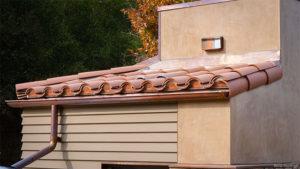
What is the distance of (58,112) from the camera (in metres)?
8.52

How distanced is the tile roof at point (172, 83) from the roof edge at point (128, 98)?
2.3 inches

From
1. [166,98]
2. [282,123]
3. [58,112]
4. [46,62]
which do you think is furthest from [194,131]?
[46,62]

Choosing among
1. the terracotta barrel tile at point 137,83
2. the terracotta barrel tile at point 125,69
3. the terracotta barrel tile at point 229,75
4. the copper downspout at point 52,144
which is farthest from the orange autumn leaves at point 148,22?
the terracotta barrel tile at point 229,75

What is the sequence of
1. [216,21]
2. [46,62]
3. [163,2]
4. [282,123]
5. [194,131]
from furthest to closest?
1. [46,62]
2. [163,2]
3. [216,21]
4. [282,123]
5. [194,131]

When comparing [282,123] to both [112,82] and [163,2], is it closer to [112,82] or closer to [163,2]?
[112,82]

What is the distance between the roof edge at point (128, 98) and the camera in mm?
6914

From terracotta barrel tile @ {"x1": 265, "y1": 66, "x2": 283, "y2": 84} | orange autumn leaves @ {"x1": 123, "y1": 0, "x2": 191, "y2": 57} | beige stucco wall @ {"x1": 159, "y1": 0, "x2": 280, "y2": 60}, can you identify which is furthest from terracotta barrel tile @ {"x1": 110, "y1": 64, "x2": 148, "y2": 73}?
orange autumn leaves @ {"x1": 123, "y1": 0, "x2": 191, "y2": 57}

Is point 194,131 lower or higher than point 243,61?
lower

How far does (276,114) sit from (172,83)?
1796 millimetres

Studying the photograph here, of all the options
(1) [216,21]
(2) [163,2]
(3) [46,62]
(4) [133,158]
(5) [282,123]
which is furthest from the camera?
(3) [46,62]

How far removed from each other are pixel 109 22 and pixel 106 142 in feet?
57.2

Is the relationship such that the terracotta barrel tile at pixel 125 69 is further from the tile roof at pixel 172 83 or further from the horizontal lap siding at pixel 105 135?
the horizontal lap siding at pixel 105 135

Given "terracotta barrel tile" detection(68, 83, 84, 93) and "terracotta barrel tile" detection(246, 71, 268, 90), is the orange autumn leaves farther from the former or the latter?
"terracotta barrel tile" detection(246, 71, 268, 90)

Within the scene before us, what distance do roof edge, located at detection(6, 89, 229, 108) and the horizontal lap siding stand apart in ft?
0.59
